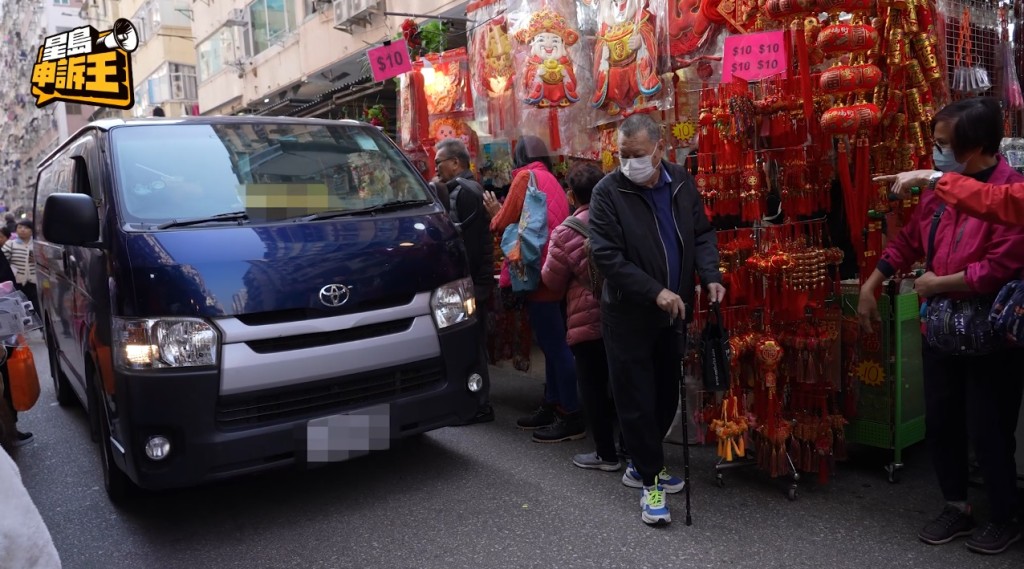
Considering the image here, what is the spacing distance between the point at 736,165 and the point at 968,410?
1518 millimetres

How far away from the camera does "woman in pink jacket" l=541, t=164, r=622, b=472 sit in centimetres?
407

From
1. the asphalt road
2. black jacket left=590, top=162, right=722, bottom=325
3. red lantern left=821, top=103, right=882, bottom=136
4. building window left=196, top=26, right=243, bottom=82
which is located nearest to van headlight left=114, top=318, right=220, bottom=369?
the asphalt road

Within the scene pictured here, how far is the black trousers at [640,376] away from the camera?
3398 millimetres

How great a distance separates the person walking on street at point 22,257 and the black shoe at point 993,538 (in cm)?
1148

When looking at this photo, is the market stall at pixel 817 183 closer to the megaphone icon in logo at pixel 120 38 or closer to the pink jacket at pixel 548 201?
the pink jacket at pixel 548 201

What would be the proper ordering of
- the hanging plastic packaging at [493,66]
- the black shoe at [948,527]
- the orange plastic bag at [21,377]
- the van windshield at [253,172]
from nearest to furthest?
the black shoe at [948,527] → the van windshield at [253,172] → the orange plastic bag at [21,377] → the hanging plastic packaging at [493,66]

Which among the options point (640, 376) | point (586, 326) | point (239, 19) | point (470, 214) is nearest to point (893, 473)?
point (640, 376)

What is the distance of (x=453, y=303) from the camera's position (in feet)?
12.6

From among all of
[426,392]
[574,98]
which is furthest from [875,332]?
[574,98]

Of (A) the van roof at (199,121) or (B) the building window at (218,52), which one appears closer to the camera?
(A) the van roof at (199,121)

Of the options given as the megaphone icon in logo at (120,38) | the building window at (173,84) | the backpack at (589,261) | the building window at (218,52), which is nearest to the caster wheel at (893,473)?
the backpack at (589,261)

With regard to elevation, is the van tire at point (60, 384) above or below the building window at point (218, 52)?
below

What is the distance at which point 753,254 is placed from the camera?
144 inches

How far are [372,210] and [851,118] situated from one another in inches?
92.7
